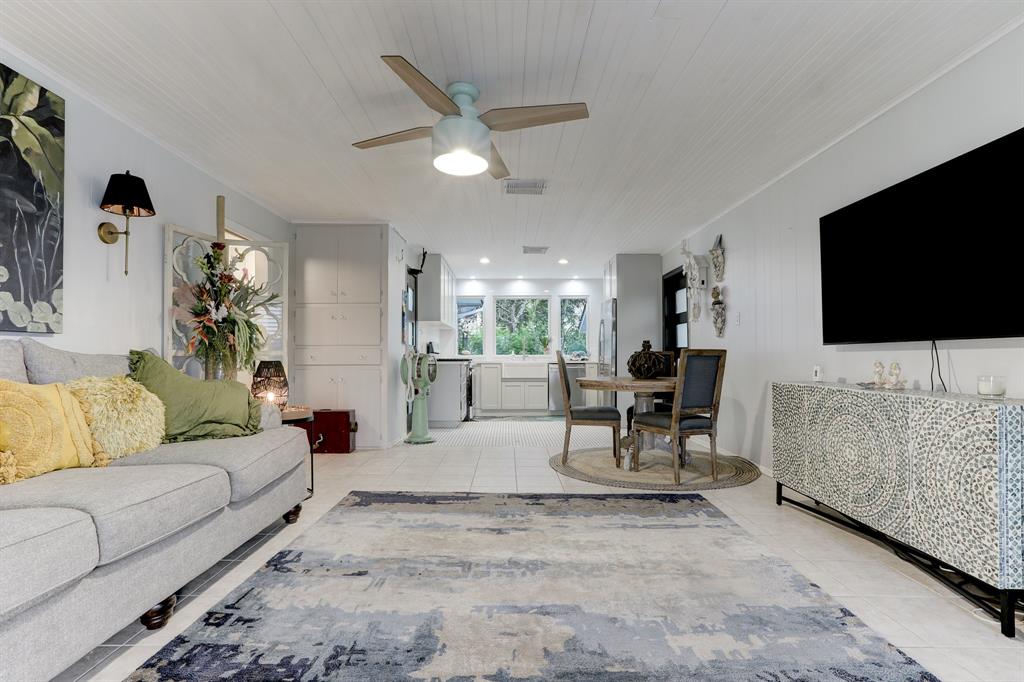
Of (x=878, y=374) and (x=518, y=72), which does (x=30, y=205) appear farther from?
(x=878, y=374)

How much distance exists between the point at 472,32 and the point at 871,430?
2583 millimetres

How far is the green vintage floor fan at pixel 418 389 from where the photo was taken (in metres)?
5.82

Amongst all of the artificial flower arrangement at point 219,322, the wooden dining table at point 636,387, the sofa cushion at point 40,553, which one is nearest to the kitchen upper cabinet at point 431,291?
the wooden dining table at point 636,387

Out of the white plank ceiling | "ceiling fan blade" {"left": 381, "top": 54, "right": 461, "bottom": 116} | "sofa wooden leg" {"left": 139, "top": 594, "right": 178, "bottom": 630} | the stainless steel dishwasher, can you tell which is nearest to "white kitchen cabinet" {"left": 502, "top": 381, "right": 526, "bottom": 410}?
the stainless steel dishwasher

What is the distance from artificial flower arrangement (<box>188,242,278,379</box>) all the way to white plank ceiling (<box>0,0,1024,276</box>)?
2.85 ft

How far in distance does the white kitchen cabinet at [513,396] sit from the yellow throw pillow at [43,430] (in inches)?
280

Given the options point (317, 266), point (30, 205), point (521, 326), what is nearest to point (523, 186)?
point (317, 266)

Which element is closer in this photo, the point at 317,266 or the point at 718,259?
the point at 718,259

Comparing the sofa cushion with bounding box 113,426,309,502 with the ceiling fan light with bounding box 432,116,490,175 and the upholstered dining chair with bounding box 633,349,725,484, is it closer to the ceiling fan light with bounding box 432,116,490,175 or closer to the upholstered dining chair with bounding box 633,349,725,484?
the ceiling fan light with bounding box 432,116,490,175

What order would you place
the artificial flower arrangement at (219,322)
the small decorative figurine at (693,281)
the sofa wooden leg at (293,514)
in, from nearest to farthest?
the sofa wooden leg at (293,514) → the artificial flower arrangement at (219,322) → the small decorative figurine at (693,281)

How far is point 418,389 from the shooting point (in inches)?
241

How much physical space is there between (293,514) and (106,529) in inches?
59.0

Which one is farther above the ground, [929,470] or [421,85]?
[421,85]

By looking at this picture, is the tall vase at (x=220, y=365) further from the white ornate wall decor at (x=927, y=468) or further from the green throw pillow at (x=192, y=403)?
the white ornate wall decor at (x=927, y=468)
